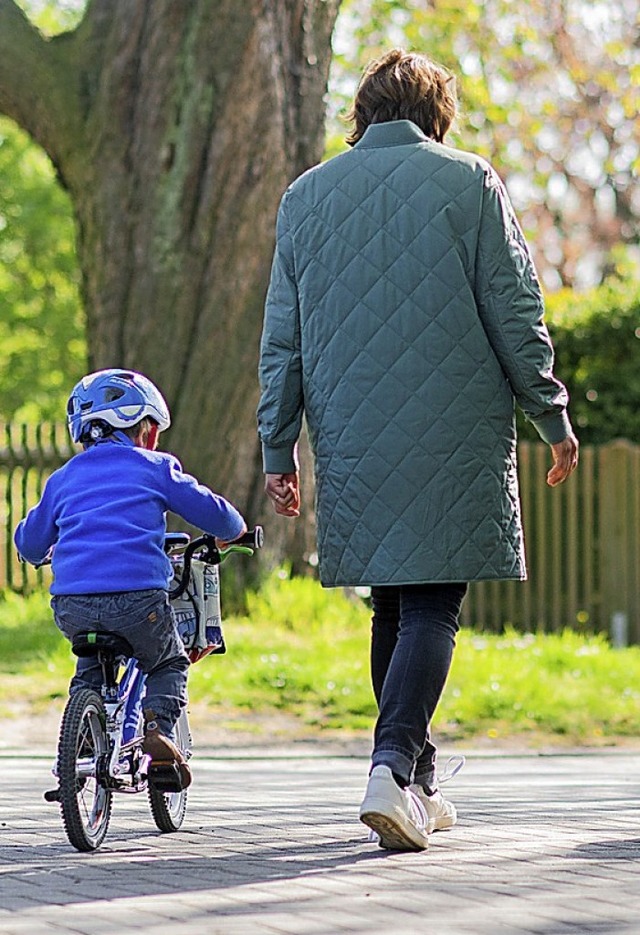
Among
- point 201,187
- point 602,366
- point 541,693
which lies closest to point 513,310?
point 541,693

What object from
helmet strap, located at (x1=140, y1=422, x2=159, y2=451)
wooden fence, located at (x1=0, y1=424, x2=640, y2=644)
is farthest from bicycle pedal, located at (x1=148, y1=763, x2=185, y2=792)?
wooden fence, located at (x1=0, y1=424, x2=640, y2=644)

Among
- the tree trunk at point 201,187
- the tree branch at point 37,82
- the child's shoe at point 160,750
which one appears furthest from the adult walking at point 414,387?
the tree branch at point 37,82

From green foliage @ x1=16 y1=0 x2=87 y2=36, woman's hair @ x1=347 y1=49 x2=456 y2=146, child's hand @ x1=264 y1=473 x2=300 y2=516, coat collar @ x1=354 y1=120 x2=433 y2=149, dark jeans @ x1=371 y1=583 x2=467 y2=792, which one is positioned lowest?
dark jeans @ x1=371 y1=583 x2=467 y2=792

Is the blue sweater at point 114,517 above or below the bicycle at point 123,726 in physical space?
above

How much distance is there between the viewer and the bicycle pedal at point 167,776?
16.0 feet

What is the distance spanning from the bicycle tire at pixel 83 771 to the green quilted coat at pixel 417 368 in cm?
75

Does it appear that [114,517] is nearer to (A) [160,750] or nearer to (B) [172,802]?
(A) [160,750]

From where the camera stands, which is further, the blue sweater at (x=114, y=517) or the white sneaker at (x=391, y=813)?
the blue sweater at (x=114, y=517)

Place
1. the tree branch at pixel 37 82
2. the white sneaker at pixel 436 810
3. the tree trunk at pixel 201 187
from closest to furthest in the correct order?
the white sneaker at pixel 436 810 → the tree trunk at pixel 201 187 → the tree branch at pixel 37 82

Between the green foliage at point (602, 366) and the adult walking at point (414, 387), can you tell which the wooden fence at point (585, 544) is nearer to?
the green foliage at point (602, 366)

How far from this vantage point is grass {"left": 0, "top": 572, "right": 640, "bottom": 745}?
908 cm

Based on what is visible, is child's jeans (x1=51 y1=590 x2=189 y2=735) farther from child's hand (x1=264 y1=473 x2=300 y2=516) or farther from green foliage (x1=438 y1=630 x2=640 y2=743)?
green foliage (x1=438 y1=630 x2=640 y2=743)

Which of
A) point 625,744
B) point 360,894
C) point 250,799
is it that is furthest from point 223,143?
point 360,894

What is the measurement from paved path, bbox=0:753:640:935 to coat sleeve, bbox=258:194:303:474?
1.10 meters
